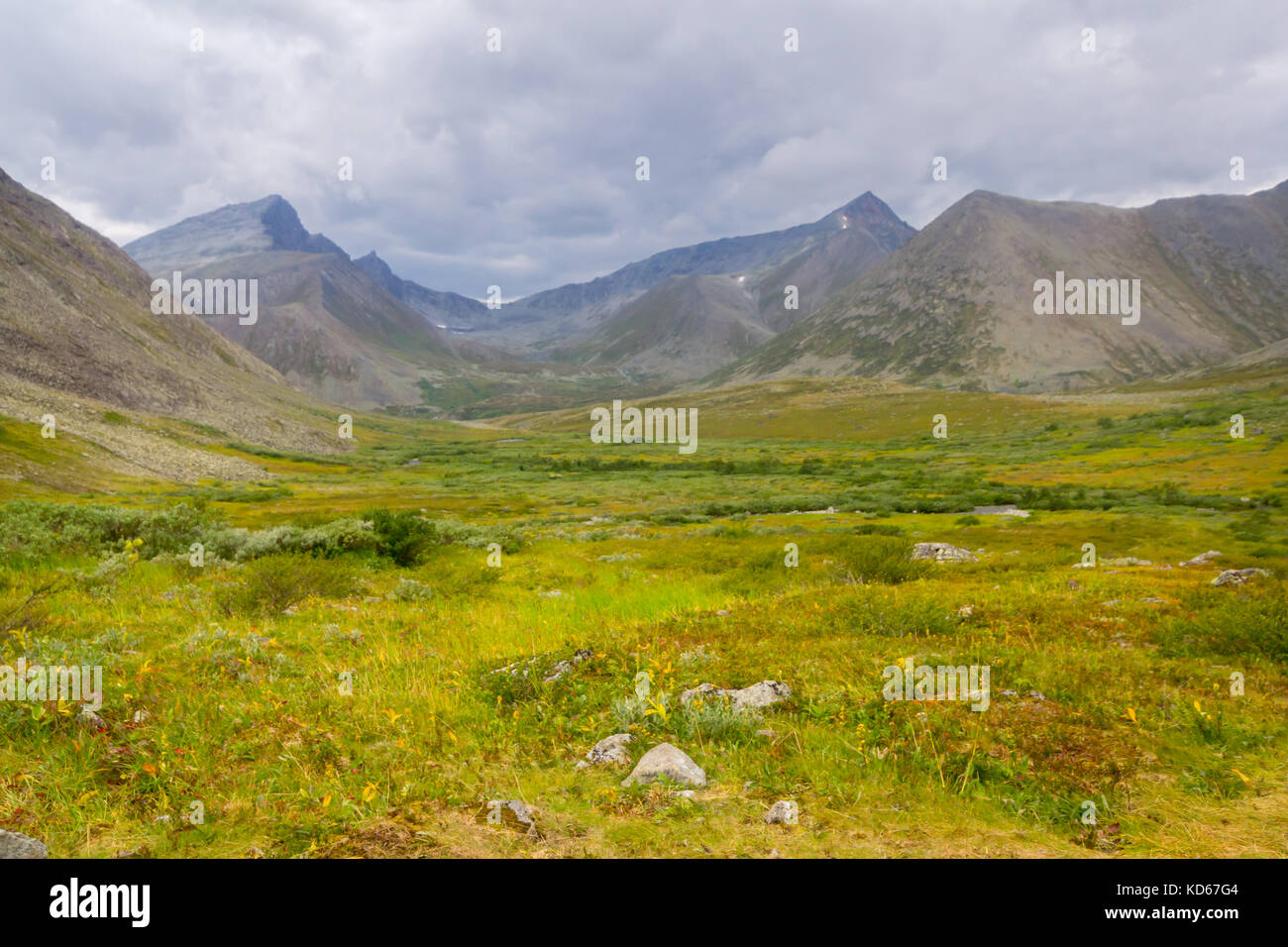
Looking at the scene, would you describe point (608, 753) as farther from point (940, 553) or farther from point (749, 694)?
point (940, 553)

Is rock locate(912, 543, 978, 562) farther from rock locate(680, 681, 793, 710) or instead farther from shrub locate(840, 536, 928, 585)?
rock locate(680, 681, 793, 710)

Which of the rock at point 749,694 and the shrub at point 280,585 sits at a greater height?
the shrub at point 280,585

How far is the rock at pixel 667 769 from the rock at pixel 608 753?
25 centimetres

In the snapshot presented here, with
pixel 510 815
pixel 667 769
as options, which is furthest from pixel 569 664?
pixel 510 815

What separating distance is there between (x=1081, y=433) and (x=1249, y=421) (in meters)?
24.5

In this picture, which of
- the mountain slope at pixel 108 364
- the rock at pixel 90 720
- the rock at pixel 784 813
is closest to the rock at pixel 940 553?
the rock at pixel 784 813

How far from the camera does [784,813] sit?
5.01 meters

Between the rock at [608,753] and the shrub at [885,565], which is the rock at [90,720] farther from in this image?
the shrub at [885,565]

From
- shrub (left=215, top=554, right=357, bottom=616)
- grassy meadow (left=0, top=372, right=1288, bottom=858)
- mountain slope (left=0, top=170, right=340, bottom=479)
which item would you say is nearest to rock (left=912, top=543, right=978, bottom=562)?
grassy meadow (left=0, top=372, right=1288, bottom=858)

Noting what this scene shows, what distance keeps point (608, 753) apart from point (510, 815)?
4.58 ft

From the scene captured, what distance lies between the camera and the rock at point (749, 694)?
24.2 feet

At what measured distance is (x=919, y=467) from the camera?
9069 centimetres
